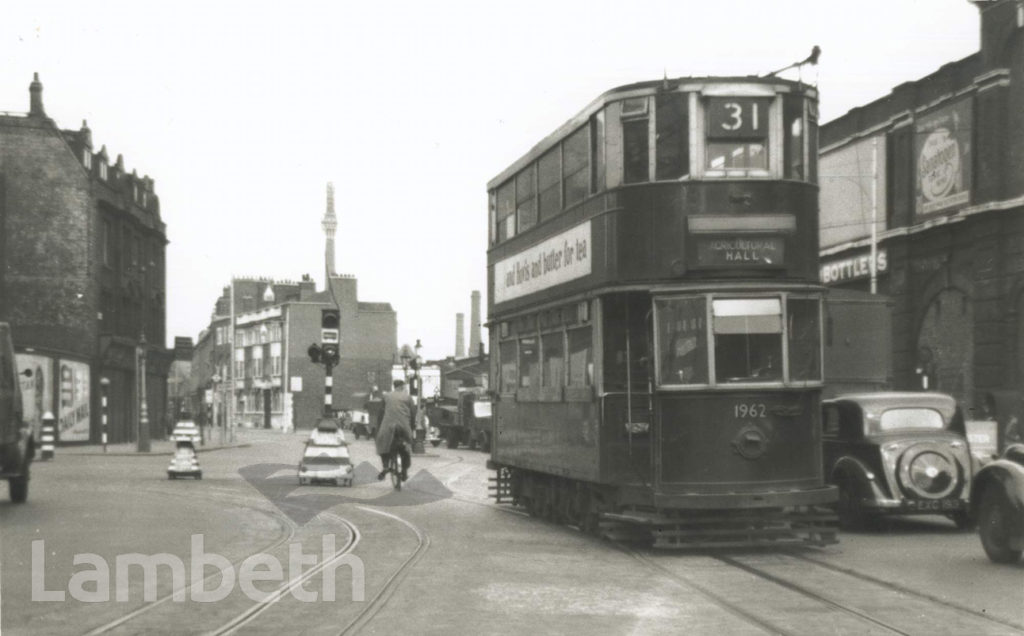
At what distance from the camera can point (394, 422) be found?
22.2 m

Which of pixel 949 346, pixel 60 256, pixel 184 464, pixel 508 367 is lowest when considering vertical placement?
pixel 184 464

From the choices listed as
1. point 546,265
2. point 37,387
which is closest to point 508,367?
point 546,265

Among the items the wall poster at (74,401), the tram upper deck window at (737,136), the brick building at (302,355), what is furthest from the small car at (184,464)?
the brick building at (302,355)

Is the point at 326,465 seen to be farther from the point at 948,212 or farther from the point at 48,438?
the point at 948,212

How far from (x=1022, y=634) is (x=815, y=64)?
7131 millimetres

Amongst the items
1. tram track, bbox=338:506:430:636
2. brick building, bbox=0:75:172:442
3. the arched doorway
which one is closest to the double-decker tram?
tram track, bbox=338:506:430:636

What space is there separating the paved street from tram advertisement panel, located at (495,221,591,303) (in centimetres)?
290

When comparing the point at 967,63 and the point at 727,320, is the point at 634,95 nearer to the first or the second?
the point at 727,320

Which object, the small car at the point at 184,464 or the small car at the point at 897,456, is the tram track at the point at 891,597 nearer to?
the small car at the point at 897,456

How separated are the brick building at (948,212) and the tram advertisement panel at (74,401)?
1090 inches

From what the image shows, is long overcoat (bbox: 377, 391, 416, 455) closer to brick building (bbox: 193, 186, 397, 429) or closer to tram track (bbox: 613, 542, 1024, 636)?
tram track (bbox: 613, 542, 1024, 636)

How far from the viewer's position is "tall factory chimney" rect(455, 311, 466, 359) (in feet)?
360

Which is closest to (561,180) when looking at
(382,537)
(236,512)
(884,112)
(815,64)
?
(815,64)

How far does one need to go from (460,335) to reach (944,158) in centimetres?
7693
